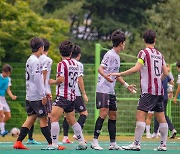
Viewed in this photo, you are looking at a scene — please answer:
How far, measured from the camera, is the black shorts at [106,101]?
48.0 feet

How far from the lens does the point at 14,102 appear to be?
2380 cm

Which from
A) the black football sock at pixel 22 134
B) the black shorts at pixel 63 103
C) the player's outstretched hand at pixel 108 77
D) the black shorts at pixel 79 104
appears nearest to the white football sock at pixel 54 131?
the black shorts at pixel 63 103

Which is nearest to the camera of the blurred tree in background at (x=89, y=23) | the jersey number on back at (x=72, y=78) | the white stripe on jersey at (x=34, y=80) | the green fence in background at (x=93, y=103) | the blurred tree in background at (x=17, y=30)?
the jersey number on back at (x=72, y=78)

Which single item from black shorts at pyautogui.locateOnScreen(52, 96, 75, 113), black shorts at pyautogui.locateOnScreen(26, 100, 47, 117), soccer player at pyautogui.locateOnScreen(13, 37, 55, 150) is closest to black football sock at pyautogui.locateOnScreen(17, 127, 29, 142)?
soccer player at pyautogui.locateOnScreen(13, 37, 55, 150)

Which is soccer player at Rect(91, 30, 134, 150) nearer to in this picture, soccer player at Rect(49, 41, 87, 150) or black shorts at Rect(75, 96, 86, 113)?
soccer player at Rect(49, 41, 87, 150)

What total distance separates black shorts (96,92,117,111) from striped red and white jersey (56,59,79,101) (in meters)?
0.59

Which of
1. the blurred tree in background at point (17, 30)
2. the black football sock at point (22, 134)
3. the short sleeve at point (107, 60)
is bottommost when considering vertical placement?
the black football sock at point (22, 134)

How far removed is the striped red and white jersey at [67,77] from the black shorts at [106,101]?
0.59 meters

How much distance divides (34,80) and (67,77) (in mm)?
699

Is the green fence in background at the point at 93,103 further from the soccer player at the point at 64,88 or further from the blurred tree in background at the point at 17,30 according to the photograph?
the soccer player at the point at 64,88

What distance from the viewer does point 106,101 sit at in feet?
48.0

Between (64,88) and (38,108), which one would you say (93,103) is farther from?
(64,88)

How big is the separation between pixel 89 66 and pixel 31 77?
28.6 feet

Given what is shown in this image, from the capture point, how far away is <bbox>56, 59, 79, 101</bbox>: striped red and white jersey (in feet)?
46.6
